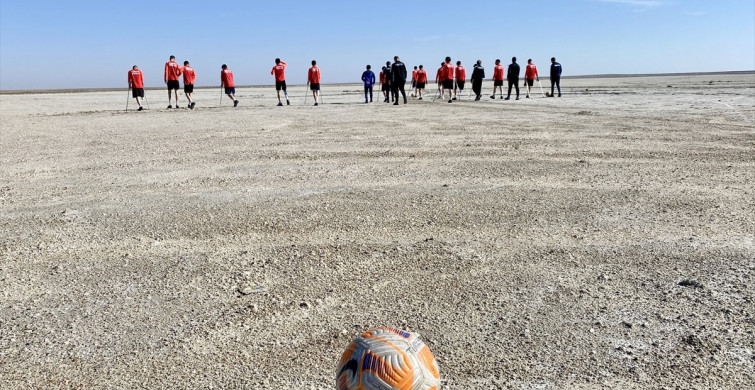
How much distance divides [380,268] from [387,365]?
7.21 ft

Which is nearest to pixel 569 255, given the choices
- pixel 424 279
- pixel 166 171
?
pixel 424 279

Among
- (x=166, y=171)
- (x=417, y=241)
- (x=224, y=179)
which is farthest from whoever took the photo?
(x=166, y=171)

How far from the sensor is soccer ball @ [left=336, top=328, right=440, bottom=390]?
238cm

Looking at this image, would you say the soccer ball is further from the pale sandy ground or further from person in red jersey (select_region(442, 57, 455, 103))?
person in red jersey (select_region(442, 57, 455, 103))

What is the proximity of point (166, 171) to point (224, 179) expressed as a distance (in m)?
1.18

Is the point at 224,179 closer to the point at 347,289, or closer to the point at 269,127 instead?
the point at 347,289

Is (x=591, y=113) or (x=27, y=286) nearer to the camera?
(x=27, y=286)

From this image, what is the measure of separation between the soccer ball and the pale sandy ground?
62 cm

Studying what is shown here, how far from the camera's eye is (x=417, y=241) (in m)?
5.20

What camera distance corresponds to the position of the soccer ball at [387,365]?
2375 mm

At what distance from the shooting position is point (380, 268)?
4590 mm

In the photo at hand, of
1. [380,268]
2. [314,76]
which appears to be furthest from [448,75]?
[380,268]

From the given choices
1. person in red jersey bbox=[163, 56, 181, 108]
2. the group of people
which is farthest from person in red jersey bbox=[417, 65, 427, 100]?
person in red jersey bbox=[163, 56, 181, 108]

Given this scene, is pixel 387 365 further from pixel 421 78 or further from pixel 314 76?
pixel 421 78
